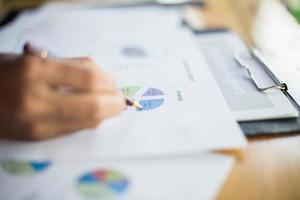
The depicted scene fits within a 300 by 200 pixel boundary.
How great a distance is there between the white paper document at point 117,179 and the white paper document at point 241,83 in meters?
0.11

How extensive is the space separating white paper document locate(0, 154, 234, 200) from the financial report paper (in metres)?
0.01

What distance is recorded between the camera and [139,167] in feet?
1.38

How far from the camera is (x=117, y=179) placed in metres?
0.41

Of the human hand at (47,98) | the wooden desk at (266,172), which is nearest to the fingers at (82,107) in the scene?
the human hand at (47,98)

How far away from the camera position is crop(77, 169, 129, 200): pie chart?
15.5 inches

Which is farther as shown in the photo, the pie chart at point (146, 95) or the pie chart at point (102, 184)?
the pie chart at point (146, 95)

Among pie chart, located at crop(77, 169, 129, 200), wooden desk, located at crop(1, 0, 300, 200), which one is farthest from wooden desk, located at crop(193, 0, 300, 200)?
pie chart, located at crop(77, 169, 129, 200)

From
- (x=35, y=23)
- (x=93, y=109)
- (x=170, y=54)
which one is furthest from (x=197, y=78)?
(x=35, y=23)

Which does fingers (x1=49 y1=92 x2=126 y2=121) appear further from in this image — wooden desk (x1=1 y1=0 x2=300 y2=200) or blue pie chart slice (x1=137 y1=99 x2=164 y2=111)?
wooden desk (x1=1 y1=0 x2=300 y2=200)

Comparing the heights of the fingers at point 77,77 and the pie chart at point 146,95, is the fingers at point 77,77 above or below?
below

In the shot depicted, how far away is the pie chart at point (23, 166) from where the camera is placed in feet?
1.36

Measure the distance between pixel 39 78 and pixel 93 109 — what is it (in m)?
0.07

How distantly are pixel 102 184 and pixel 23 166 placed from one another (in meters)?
0.09

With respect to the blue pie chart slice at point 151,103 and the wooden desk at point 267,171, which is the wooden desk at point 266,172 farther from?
the blue pie chart slice at point 151,103
